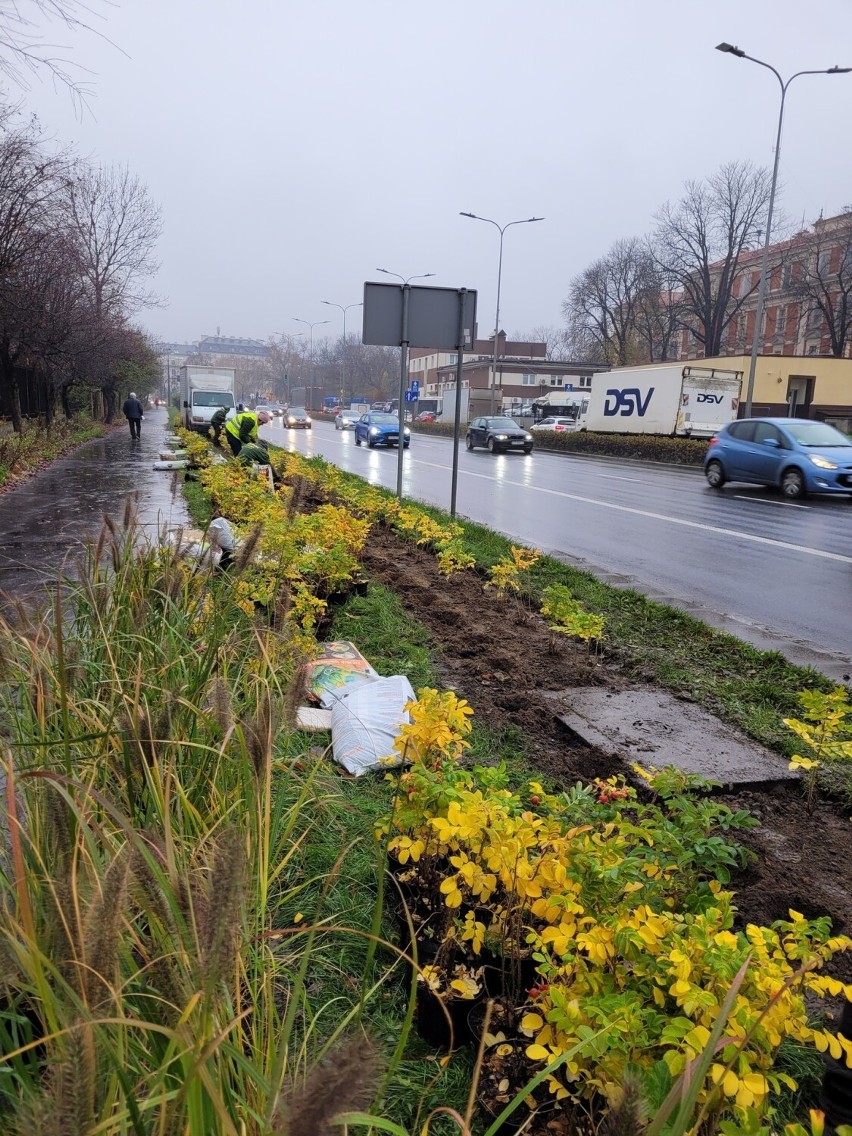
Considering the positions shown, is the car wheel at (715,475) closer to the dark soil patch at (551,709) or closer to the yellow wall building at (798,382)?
the dark soil patch at (551,709)

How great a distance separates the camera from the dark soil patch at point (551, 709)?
2.52 meters

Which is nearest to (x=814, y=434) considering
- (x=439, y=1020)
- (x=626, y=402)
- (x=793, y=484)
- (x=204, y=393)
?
(x=793, y=484)

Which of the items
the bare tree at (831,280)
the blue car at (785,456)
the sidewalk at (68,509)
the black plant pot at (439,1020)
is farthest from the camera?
the bare tree at (831,280)

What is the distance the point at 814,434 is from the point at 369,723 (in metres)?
16.1

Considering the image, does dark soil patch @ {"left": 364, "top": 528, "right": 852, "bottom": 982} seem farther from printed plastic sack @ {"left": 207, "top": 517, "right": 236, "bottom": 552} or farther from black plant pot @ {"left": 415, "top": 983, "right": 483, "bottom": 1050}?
printed plastic sack @ {"left": 207, "top": 517, "right": 236, "bottom": 552}

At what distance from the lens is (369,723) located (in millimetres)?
3504

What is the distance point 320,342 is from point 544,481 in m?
111

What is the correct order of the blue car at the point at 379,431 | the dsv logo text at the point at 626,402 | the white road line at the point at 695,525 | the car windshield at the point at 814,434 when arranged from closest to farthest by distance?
the white road line at the point at 695,525 < the car windshield at the point at 814,434 < the dsv logo text at the point at 626,402 < the blue car at the point at 379,431

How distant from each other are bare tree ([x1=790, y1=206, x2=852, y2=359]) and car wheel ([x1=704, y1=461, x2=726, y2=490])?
32643 millimetres

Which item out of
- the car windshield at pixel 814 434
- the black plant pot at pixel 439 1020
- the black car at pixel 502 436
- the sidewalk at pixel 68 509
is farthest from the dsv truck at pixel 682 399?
the black plant pot at pixel 439 1020

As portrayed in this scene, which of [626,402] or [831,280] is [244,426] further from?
[831,280]

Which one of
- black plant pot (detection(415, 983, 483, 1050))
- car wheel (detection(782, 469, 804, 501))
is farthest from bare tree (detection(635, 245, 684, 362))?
black plant pot (detection(415, 983, 483, 1050))

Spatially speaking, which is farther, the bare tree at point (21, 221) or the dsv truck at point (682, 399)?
the dsv truck at point (682, 399)

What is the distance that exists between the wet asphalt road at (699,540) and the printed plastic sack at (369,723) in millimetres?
3023
